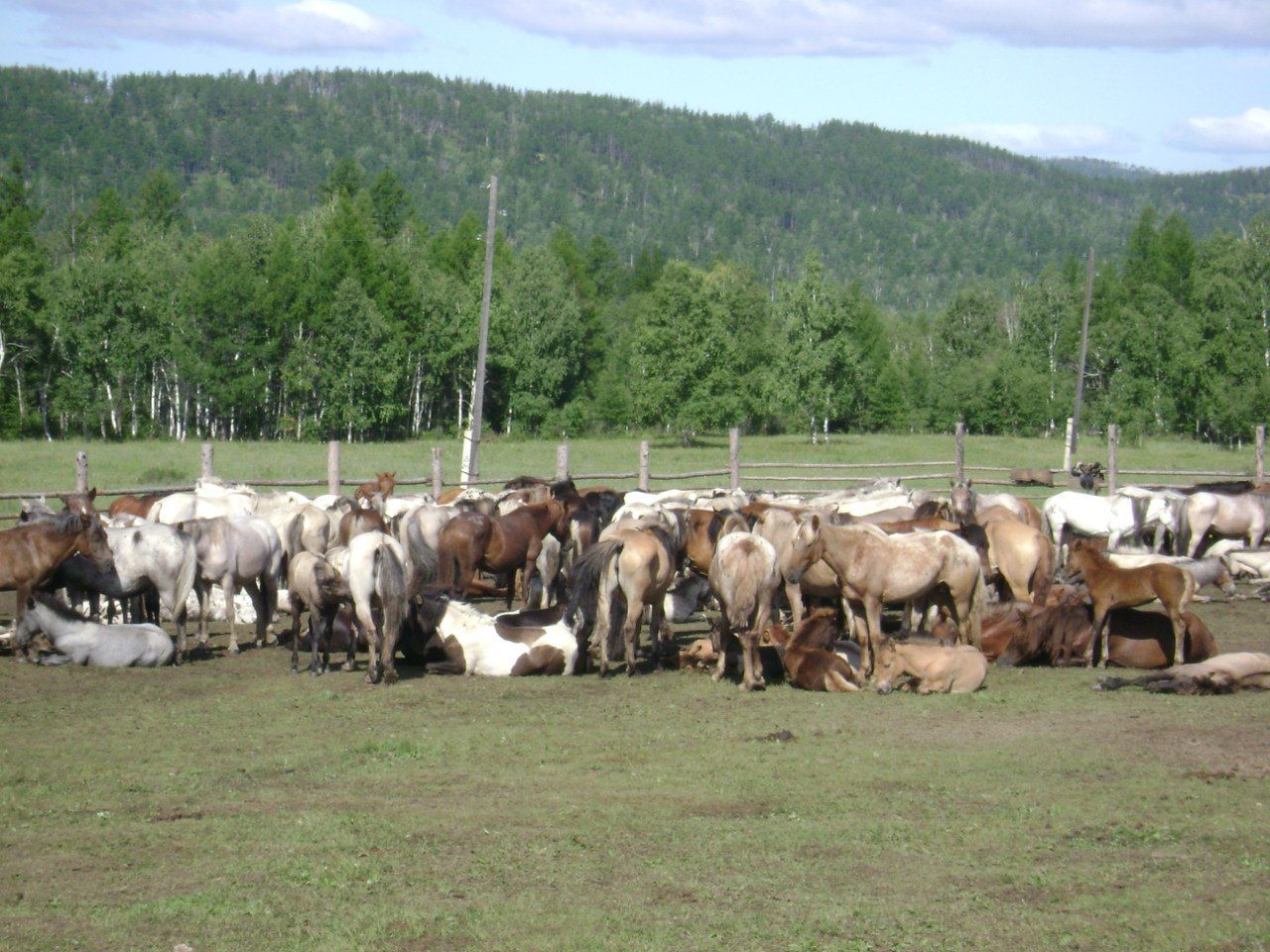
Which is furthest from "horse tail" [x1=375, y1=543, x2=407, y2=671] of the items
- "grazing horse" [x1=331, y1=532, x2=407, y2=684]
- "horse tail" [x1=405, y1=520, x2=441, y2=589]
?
"horse tail" [x1=405, y1=520, x2=441, y2=589]

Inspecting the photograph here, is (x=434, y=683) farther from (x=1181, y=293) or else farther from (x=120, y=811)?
(x=1181, y=293)

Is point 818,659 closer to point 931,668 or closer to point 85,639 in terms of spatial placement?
point 931,668

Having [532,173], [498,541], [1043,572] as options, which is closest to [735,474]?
[498,541]

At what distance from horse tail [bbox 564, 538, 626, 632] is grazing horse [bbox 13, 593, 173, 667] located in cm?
403

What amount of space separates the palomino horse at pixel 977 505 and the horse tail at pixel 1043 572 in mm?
1537

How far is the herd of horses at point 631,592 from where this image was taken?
1202cm

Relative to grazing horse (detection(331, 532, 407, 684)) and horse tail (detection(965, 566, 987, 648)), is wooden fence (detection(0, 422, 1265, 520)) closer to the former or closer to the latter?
grazing horse (detection(331, 532, 407, 684))

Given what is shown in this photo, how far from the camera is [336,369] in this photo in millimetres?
56094

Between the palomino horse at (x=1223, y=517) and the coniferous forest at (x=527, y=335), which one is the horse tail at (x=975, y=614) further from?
the coniferous forest at (x=527, y=335)

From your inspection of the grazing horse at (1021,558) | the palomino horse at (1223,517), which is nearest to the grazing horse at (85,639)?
the grazing horse at (1021,558)

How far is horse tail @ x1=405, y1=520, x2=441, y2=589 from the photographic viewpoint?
14569 mm

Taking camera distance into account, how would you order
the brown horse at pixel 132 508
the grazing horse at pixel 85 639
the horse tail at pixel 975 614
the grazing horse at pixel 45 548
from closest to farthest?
1. the horse tail at pixel 975 614
2. the grazing horse at pixel 85 639
3. the grazing horse at pixel 45 548
4. the brown horse at pixel 132 508

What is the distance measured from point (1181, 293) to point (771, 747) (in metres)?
70.3

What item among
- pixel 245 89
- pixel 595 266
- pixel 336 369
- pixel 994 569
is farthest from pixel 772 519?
pixel 245 89
